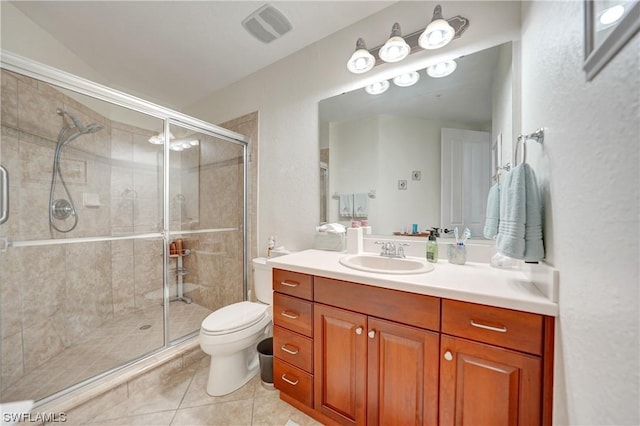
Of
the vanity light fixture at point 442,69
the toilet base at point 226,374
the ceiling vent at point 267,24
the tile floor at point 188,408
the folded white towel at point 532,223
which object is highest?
the ceiling vent at point 267,24

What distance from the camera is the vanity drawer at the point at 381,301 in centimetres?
88

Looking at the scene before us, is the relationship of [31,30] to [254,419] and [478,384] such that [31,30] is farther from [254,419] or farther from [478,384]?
[478,384]

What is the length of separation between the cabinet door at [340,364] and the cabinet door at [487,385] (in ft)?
1.09

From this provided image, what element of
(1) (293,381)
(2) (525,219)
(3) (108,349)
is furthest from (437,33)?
(3) (108,349)

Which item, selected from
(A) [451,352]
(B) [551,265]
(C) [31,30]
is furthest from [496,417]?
(C) [31,30]

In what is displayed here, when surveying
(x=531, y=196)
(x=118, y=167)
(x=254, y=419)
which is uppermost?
(x=118, y=167)

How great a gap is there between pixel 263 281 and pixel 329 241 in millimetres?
662

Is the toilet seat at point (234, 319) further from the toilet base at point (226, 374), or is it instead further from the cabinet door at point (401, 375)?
the cabinet door at point (401, 375)

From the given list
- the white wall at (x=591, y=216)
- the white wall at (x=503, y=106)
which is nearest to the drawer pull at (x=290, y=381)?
the white wall at (x=591, y=216)

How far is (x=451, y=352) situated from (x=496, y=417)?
0.23m

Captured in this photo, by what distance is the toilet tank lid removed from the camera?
1.40 m

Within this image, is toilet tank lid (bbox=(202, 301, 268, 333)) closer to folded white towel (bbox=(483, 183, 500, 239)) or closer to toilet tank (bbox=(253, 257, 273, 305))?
toilet tank (bbox=(253, 257, 273, 305))

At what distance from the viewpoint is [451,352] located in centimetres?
83

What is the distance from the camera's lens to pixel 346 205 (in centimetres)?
167
